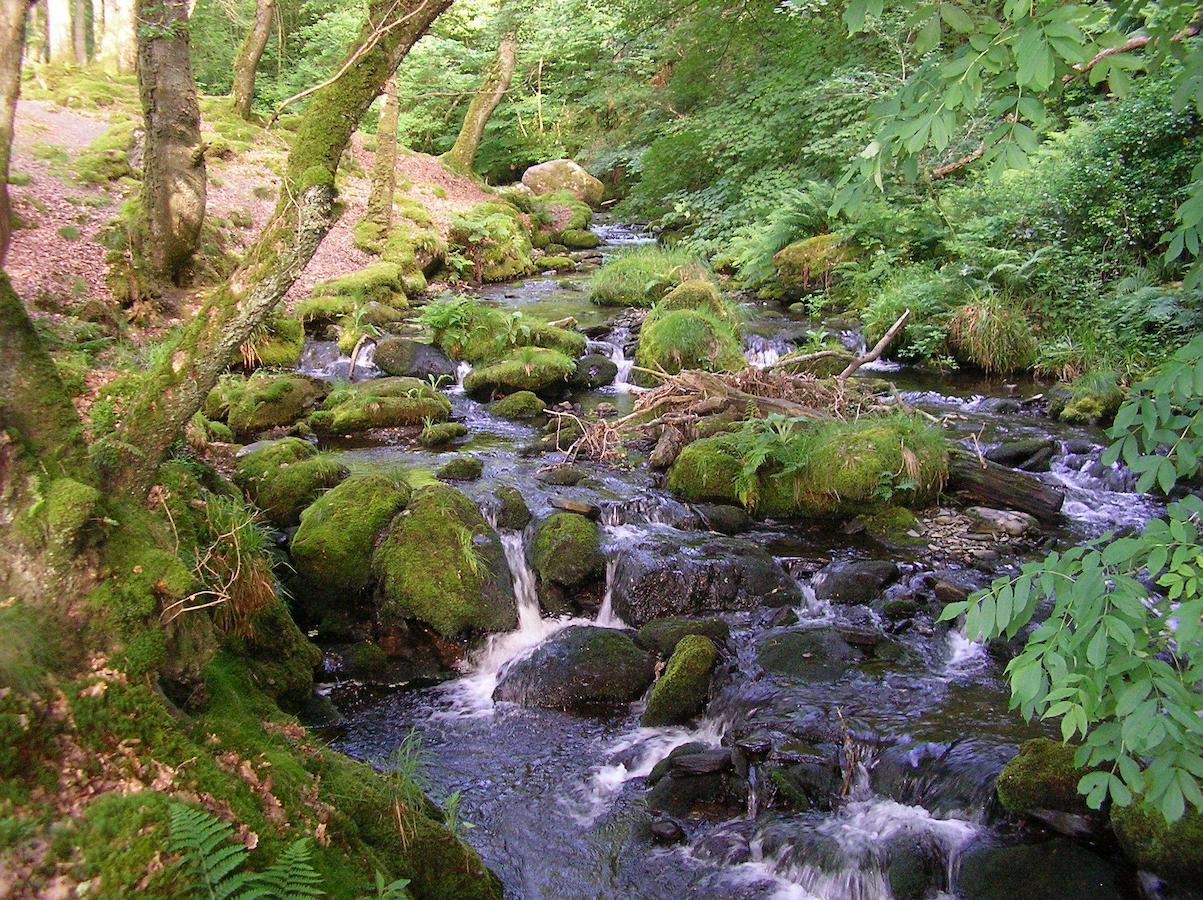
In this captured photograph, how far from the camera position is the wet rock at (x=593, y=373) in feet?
39.6

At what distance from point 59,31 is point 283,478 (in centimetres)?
2339

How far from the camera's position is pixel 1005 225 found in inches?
517

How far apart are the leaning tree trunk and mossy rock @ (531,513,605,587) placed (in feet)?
24.9

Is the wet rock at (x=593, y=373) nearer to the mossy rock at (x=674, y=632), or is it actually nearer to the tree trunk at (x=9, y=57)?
the mossy rock at (x=674, y=632)

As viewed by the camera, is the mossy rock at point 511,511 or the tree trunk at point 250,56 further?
the tree trunk at point 250,56

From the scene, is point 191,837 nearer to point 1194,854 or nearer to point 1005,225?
point 1194,854

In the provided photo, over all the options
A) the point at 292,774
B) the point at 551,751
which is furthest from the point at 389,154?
the point at 292,774

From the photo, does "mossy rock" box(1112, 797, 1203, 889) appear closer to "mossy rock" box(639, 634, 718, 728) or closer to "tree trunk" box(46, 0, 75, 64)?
"mossy rock" box(639, 634, 718, 728)

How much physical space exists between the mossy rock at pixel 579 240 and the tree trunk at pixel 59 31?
15038mm

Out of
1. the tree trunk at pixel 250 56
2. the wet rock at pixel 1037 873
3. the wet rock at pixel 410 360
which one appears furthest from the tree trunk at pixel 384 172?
the wet rock at pixel 1037 873

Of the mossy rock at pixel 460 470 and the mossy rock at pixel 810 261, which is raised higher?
the mossy rock at pixel 810 261

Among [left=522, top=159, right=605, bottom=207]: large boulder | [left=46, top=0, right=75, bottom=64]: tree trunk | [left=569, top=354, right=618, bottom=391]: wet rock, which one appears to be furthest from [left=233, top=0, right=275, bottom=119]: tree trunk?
[left=569, top=354, right=618, bottom=391]: wet rock

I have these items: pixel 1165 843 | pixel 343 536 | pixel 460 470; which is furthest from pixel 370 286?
pixel 1165 843

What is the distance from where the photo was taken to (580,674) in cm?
593
